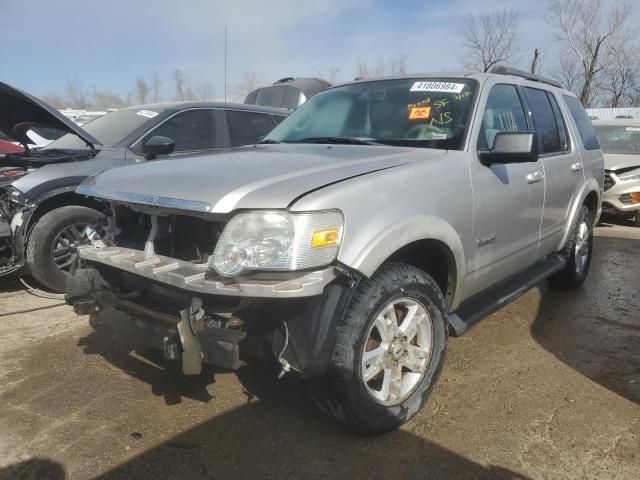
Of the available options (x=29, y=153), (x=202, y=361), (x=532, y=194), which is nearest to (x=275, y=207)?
(x=202, y=361)

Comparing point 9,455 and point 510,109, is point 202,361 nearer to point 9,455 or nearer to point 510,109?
point 9,455

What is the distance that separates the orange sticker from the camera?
324 centimetres

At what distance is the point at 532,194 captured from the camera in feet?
11.9

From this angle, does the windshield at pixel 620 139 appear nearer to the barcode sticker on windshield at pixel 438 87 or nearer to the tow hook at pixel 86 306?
the barcode sticker on windshield at pixel 438 87

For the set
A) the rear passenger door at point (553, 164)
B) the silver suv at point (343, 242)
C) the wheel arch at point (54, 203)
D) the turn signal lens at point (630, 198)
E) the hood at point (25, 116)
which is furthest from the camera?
the turn signal lens at point (630, 198)

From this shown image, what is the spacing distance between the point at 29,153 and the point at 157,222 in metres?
3.04

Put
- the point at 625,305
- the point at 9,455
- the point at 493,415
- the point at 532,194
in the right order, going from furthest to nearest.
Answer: the point at 625,305
the point at 532,194
the point at 493,415
the point at 9,455

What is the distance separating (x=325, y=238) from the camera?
2146mm

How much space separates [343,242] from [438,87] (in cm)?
170

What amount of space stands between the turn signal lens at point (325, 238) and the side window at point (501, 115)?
4.69 ft

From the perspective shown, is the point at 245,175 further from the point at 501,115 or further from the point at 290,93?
the point at 290,93

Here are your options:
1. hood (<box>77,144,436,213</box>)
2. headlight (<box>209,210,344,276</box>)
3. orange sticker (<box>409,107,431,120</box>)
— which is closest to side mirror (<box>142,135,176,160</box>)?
hood (<box>77,144,436,213</box>)

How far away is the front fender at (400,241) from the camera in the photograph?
7.25 feet

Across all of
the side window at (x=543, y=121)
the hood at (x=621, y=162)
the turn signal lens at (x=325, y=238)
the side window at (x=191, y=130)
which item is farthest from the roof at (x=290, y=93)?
the turn signal lens at (x=325, y=238)
